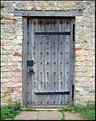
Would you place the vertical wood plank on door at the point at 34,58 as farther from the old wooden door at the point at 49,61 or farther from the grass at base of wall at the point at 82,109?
the grass at base of wall at the point at 82,109

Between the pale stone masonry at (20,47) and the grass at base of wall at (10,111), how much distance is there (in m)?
0.17

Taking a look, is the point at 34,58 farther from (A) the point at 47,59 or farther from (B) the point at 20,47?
(B) the point at 20,47

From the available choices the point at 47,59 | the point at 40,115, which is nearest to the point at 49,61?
the point at 47,59

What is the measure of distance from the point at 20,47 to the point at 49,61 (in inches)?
30.9

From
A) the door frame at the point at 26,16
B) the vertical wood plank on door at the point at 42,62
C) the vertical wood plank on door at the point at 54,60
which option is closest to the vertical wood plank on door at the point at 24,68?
the door frame at the point at 26,16

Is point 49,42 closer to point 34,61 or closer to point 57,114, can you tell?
point 34,61

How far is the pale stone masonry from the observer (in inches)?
317

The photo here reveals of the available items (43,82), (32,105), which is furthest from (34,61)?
(32,105)

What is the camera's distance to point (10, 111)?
7.71 m

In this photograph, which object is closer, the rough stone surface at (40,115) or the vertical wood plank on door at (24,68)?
the rough stone surface at (40,115)

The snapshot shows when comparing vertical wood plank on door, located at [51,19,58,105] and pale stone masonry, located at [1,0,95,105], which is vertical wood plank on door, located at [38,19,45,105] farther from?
pale stone masonry, located at [1,0,95,105]

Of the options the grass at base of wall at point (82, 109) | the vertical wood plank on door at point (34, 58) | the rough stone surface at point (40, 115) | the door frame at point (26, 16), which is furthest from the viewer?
the vertical wood plank on door at point (34, 58)

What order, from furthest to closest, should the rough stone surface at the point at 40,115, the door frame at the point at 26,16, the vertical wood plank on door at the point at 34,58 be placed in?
the vertical wood plank on door at the point at 34,58
the door frame at the point at 26,16
the rough stone surface at the point at 40,115

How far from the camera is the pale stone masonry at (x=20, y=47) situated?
8.05m
